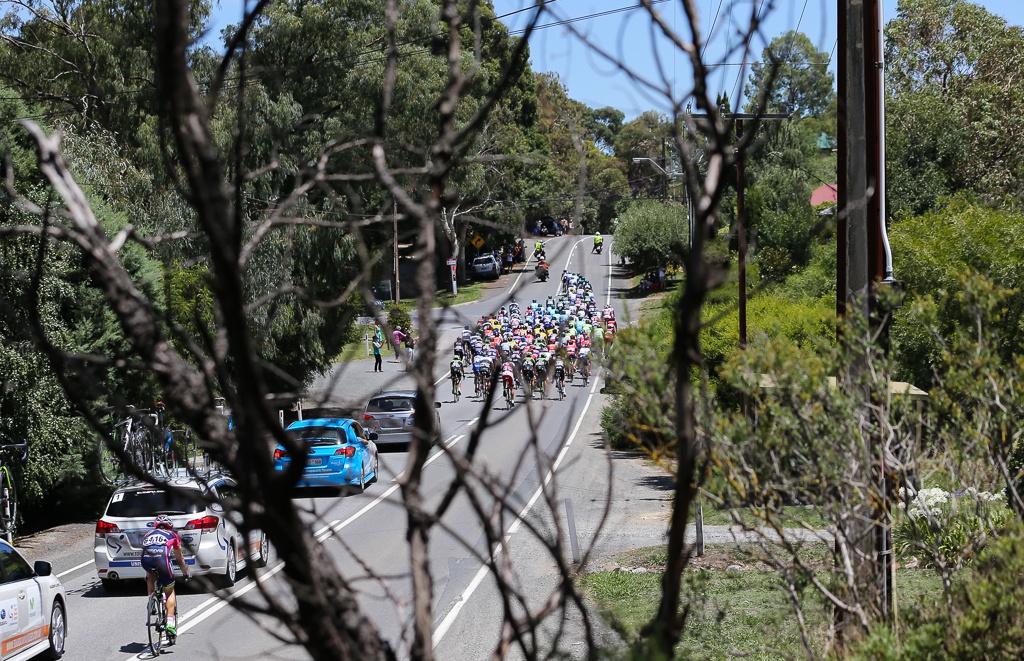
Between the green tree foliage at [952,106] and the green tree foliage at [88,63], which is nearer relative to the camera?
the green tree foliage at [88,63]

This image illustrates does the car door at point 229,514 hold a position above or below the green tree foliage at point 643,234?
below

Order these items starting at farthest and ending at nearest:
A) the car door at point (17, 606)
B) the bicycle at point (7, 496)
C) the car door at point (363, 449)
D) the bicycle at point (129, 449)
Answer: the car door at point (363, 449)
the bicycle at point (129, 449)
the bicycle at point (7, 496)
the car door at point (17, 606)

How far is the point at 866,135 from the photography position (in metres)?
9.27

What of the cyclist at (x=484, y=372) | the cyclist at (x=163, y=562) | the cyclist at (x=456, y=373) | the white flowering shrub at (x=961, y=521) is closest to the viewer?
the white flowering shrub at (x=961, y=521)

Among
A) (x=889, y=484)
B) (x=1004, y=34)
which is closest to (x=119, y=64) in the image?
(x=889, y=484)

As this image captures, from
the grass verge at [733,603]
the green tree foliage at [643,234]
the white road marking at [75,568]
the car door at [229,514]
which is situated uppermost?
→ the green tree foliage at [643,234]

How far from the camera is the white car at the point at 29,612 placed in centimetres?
1059

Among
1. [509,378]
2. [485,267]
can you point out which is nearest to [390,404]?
[509,378]

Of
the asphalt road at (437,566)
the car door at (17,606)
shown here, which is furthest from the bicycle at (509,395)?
the car door at (17,606)

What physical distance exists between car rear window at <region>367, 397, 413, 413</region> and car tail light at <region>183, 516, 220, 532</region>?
43.8 feet

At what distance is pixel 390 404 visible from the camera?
28453mm

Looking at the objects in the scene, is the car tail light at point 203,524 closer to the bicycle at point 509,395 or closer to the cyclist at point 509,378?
the cyclist at point 509,378

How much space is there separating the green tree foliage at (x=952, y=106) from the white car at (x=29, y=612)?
96.6ft

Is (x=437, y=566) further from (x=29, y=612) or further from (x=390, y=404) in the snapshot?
(x=390, y=404)
